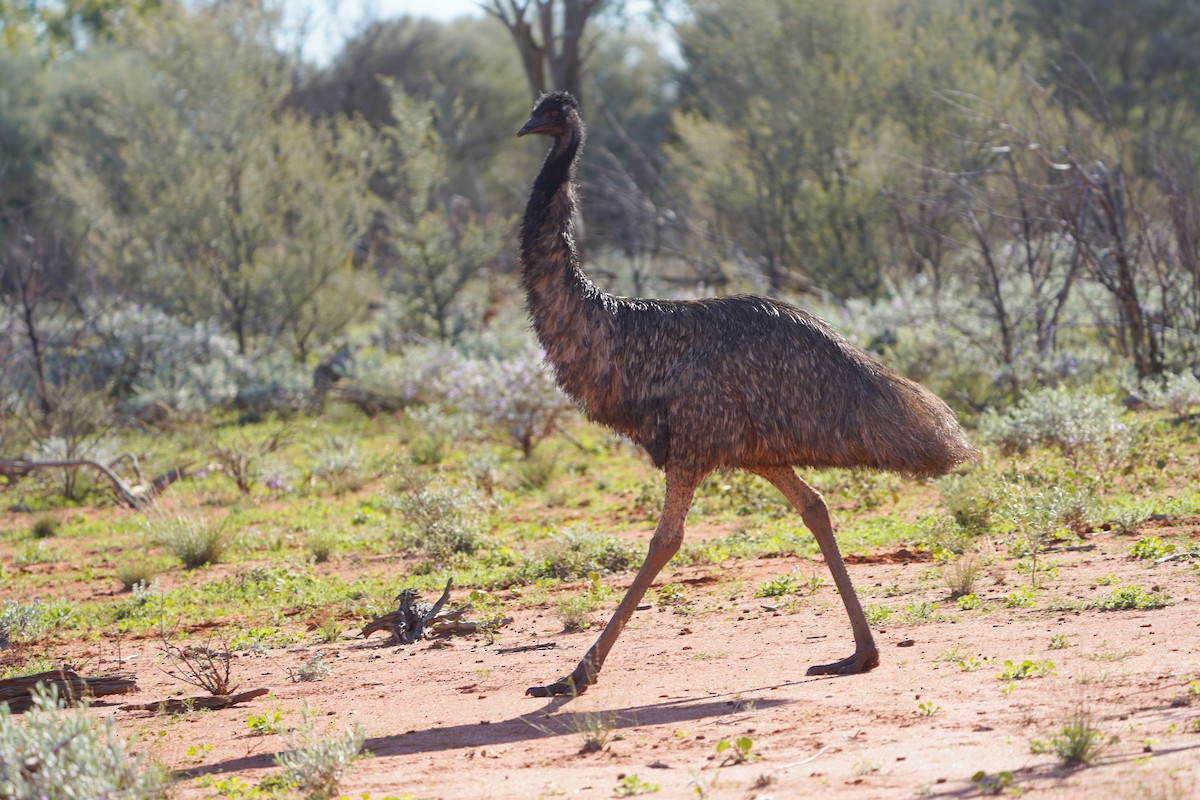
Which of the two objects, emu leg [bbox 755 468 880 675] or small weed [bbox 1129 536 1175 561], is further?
small weed [bbox 1129 536 1175 561]

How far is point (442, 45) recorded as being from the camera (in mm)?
33125

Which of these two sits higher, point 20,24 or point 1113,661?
point 20,24

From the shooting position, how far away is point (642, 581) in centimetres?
520

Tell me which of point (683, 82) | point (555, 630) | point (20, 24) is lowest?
point (555, 630)

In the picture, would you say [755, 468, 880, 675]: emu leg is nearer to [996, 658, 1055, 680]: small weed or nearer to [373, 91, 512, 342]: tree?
[996, 658, 1055, 680]: small weed

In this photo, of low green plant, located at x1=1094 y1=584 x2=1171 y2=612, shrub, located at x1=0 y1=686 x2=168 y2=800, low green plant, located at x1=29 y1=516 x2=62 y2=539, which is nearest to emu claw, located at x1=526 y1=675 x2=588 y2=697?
shrub, located at x1=0 y1=686 x2=168 y2=800

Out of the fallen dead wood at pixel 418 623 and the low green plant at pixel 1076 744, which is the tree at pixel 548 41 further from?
the low green plant at pixel 1076 744

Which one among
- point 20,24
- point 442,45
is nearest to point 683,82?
point 442,45

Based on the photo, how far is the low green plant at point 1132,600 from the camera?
5570mm

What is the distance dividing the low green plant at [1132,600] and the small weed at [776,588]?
1.53m

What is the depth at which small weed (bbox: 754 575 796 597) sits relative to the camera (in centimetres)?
668

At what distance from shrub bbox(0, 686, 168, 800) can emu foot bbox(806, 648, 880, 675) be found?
8.10ft

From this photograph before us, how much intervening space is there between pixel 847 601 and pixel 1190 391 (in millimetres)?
5753

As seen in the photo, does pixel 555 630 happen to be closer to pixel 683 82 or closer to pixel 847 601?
pixel 847 601
